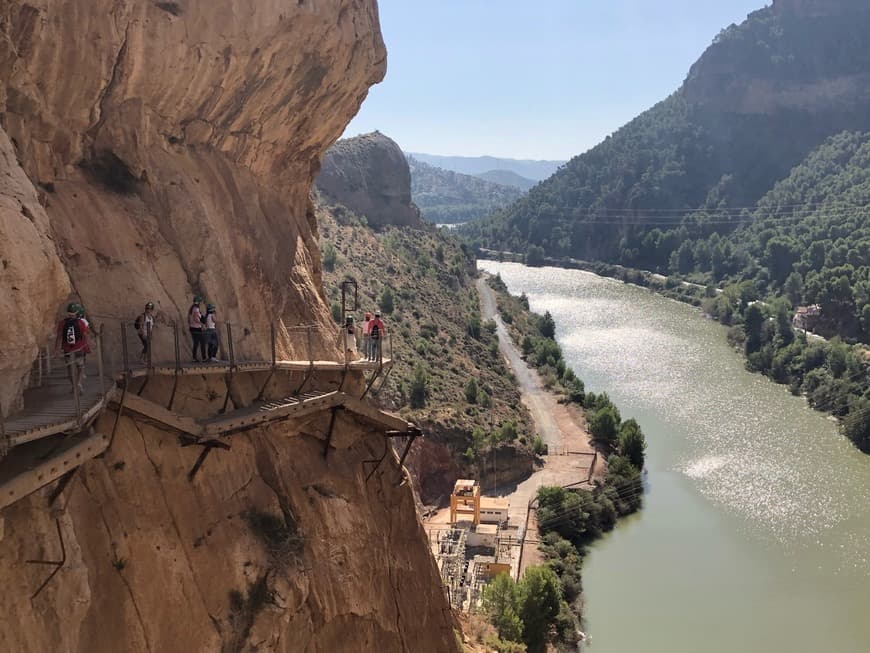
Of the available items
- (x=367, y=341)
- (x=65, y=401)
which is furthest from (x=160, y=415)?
(x=367, y=341)

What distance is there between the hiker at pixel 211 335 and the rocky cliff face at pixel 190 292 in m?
0.45

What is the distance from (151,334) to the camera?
37.2ft

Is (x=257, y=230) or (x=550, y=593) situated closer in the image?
(x=257, y=230)

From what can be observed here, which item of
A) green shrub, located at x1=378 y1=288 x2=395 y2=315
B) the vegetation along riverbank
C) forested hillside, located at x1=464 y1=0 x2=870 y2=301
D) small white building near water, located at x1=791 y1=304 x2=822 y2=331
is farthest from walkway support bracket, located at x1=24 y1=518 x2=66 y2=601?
forested hillside, located at x1=464 y1=0 x2=870 y2=301

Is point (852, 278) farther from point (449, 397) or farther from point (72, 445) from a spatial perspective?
point (72, 445)

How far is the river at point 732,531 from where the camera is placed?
115ft

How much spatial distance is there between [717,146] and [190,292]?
169 m

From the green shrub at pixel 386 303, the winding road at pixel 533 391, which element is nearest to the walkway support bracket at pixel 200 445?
the winding road at pixel 533 391

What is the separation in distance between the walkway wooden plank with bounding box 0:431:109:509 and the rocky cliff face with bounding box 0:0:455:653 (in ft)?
1.91

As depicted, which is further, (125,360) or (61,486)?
(125,360)

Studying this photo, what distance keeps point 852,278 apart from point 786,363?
20.4 metres

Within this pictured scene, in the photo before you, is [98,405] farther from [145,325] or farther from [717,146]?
[717,146]

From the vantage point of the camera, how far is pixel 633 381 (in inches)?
2960

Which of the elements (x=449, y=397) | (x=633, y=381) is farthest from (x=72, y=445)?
(x=633, y=381)
